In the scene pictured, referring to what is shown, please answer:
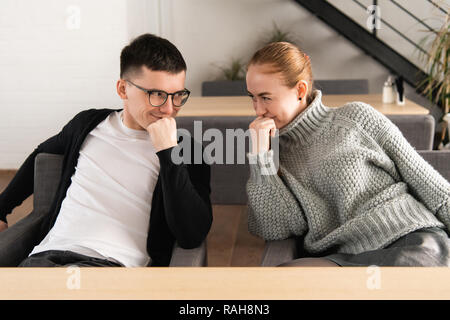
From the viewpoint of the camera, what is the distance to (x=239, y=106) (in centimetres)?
322

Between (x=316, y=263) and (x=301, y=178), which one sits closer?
(x=316, y=263)

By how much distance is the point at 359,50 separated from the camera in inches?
224

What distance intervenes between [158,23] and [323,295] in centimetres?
457

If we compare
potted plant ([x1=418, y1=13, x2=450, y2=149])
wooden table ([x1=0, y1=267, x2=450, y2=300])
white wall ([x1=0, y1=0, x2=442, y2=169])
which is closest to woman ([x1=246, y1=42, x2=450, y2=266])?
wooden table ([x1=0, y1=267, x2=450, y2=300])

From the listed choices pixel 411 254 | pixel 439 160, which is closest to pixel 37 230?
pixel 411 254

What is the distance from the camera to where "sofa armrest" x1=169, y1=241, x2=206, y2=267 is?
4.44 feet

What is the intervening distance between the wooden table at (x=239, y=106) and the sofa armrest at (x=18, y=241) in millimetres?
1373

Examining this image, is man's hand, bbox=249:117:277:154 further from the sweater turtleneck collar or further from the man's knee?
the man's knee

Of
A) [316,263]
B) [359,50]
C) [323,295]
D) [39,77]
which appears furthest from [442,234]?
[359,50]

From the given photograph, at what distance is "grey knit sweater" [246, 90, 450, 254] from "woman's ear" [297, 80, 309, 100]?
43 millimetres

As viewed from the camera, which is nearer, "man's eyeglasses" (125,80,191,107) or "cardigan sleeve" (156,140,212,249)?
"cardigan sleeve" (156,140,212,249)

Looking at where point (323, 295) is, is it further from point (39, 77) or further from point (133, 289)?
point (39, 77)
